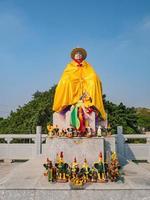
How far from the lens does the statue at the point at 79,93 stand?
8.19 meters

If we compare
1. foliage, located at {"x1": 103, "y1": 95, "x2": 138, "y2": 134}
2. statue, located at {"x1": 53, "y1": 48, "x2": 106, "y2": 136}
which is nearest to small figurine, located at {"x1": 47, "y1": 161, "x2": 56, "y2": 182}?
statue, located at {"x1": 53, "y1": 48, "x2": 106, "y2": 136}

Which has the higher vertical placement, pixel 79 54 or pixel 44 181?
pixel 79 54

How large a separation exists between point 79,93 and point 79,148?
191 centimetres

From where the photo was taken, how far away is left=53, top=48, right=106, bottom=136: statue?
322 inches

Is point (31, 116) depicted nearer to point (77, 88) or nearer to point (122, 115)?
point (122, 115)

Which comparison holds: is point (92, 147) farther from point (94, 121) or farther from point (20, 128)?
point (20, 128)

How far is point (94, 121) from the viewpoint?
8234 millimetres

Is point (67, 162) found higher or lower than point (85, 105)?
lower

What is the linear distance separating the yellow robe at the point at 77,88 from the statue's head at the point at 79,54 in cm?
48

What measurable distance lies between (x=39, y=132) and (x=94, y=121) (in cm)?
420

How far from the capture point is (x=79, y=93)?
8570mm

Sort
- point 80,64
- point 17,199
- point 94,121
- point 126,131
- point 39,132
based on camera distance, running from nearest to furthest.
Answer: point 17,199 < point 94,121 < point 80,64 < point 39,132 < point 126,131

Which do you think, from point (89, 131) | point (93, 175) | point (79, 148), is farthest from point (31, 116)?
point (93, 175)

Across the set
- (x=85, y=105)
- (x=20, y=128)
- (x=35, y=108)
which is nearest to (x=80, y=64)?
(x=85, y=105)
